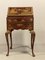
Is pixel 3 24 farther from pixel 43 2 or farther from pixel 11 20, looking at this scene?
pixel 43 2

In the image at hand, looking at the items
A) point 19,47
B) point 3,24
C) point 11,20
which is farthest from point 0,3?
point 19,47

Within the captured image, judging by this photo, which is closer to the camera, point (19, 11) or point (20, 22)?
point (20, 22)

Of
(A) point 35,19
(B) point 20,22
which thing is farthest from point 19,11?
(A) point 35,19

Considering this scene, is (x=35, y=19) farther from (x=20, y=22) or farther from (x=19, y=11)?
(x=20, y=22)

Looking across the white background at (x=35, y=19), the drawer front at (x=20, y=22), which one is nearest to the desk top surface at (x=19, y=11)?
the drawer front at (x=20, y=22)

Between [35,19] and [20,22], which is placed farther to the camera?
[35,19]

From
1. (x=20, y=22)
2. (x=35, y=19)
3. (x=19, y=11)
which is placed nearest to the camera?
(x=20, y=22)

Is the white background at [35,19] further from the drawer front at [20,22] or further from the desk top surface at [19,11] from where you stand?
the drawer front at [20,22]

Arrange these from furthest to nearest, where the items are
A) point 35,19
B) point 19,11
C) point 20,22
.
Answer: point 35,19
point 19,11
point 20,22

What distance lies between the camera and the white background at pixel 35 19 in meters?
3.56

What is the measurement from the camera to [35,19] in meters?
3.61

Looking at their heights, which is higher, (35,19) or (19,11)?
(19,11)

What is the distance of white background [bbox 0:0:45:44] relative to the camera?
3.56m

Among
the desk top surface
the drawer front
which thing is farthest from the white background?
the drawer front
